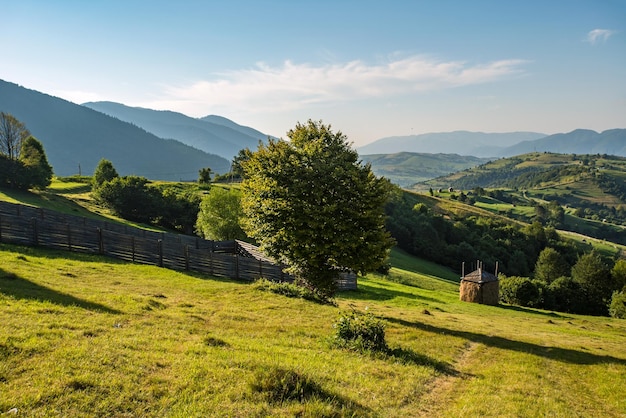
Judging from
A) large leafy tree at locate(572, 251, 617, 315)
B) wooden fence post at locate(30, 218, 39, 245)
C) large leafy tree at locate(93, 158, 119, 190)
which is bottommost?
large leafy tree at locate(572, 251, 617, 315)

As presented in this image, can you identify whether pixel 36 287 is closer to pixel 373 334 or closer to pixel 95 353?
pixel 95 353

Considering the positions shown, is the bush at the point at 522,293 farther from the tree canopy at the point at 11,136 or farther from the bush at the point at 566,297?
the tree canopy at the point at 11,136

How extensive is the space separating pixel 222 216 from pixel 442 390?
1951 inches

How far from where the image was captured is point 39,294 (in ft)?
55.1

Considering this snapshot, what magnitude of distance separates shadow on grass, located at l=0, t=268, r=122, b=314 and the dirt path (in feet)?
41.1

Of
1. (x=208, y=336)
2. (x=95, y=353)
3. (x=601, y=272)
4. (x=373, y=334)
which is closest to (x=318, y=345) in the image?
(x=373, y=334)

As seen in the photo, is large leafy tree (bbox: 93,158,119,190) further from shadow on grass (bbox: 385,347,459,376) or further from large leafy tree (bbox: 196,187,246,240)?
shadow on grass (bbox: 385,347,459,376)

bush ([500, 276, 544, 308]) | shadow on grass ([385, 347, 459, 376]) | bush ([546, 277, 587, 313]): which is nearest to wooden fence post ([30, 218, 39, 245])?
shadow on grass ([385, 347, 459, 376])

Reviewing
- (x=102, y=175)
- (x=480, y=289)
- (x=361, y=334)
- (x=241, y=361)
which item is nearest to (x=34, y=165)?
(x=102, y=175)

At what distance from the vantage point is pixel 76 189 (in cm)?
9450

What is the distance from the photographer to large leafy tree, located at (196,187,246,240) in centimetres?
5766

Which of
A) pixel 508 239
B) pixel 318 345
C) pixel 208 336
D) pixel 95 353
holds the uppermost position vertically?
pixel 95 353

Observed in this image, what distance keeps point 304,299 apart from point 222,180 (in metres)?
133

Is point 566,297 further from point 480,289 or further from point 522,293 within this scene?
point 480,289
